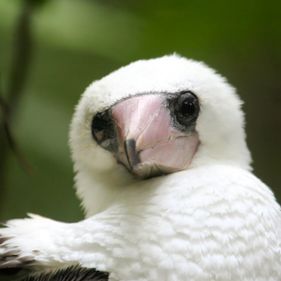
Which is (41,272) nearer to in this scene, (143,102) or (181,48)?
(143,102)

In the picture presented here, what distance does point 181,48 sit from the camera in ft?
5.30

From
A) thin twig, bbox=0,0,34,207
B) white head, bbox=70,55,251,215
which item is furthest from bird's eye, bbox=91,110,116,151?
thin twig, bbox=0,0,34,207

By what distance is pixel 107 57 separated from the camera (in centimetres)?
174

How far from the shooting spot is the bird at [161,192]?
100 centimetres

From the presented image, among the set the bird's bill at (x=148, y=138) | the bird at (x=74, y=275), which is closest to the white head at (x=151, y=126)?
the bird's bill at (x=148, y=138)

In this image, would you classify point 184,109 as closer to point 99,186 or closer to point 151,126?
point 151,126

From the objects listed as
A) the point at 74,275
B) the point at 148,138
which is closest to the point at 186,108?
the point at 148,138

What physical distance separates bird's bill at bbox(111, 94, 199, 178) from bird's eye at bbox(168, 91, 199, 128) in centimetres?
2

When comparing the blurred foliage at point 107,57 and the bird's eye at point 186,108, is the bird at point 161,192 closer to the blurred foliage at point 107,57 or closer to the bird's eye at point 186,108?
the bird's eye at point 186,108

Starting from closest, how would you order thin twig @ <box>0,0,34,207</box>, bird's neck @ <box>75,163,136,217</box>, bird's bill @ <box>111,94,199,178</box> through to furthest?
bird's bill @ <box>111,94,199,178</box>, bird's neck @ <box>75,163,136,217</box>, thin twig @ <box>0,0,34,207</box>

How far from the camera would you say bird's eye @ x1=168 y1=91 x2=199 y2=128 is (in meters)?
1.18

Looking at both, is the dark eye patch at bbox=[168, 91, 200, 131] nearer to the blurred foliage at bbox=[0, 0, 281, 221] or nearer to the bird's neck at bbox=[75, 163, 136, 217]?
the bird's neck at bbox=[75, 163, 136, 217]

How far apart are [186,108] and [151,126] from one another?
105 mm

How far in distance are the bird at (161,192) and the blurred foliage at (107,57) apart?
0.94 feet
